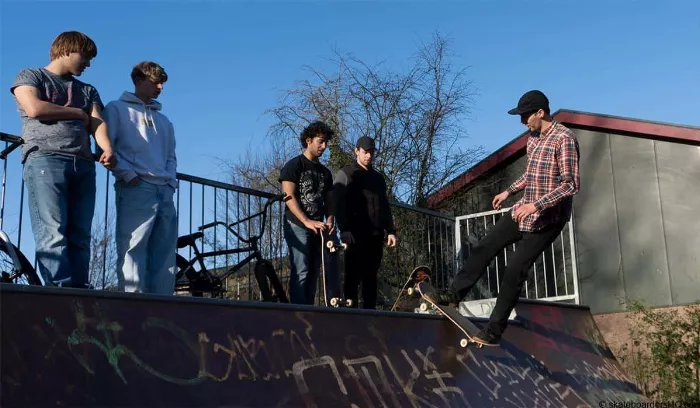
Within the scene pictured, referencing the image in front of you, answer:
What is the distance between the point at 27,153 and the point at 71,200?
0.38m

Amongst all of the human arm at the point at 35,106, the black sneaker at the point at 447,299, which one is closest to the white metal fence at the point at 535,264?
the black sneaker at the point at 447,299

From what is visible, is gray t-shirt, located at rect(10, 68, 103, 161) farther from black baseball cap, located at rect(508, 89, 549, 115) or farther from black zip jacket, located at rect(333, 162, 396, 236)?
black baseball cap, located at rect(508, 89, 549, 115)

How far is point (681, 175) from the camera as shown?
1143 centimetres

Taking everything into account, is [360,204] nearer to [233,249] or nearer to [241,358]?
[233,249]

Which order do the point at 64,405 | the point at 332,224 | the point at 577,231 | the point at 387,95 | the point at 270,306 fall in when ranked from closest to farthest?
1. the point at 64,405
2. the point at 270,306
3. the point at 332,224
4. the point at 577,231
5. the point at 387,95

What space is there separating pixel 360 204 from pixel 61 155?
124 inches

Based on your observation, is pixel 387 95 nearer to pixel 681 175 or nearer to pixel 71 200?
pixel 681 175

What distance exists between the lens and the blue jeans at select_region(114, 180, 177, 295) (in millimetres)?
5031

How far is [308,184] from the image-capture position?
269 inches

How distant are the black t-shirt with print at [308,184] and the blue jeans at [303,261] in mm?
191

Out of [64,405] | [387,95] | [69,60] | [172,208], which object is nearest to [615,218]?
[387,95]

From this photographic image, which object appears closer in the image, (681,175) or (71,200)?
(71,200)

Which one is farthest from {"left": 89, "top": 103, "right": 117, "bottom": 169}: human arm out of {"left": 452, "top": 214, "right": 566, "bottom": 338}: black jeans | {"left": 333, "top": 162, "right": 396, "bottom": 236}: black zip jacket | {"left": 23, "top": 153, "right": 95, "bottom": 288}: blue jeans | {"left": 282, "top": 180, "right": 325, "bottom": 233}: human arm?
{"left": 452, "top": 214, "right": 566, "bottom": 338}: black jeans

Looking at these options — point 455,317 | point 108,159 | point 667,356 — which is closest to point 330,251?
point 455,317
